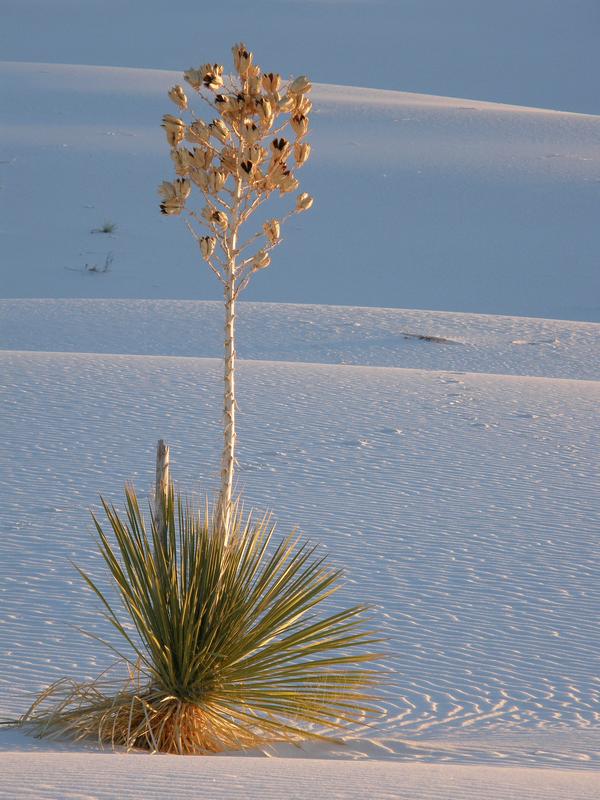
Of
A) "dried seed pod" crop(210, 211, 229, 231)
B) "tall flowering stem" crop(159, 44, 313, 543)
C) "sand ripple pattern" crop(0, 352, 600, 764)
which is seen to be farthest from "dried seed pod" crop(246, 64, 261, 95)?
"sand ripple pattern" crop(0, 352, 600, 764)

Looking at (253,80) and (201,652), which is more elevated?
(253,80)

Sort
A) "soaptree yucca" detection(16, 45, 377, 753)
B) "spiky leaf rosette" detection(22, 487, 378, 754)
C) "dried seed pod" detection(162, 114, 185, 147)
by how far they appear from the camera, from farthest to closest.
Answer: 1. "spiky leaf rosette" detection(22, 487, 378, 754)
2. "soaptree yucca" detection(16, 45, 377, 753)
3. "dried seed pod" detection(162, 114, 185, 147)

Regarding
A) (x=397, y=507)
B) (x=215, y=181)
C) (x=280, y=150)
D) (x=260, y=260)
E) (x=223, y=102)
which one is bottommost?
(x=397, y=507)

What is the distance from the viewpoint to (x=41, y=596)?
6.93 metres

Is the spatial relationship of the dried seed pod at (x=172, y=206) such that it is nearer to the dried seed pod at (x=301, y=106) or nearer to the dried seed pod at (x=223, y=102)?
the dried seed pod at (x=223, y=102)

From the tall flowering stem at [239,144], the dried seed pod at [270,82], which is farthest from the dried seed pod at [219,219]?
the dried seed pod at [270,82]

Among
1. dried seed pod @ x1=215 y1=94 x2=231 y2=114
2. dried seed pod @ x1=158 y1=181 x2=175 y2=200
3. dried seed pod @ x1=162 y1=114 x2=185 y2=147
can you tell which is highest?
dried seed pod @ x1=215 y1=94 x2=231 y2=114

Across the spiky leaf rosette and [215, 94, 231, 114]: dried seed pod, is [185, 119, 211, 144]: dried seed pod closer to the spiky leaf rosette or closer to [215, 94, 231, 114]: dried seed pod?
[215, 94, 231, 114]: dried seed pod

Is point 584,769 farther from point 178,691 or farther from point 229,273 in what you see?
point 229,273

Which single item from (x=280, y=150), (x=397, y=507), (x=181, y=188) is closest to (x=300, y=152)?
(x=280, y=150)

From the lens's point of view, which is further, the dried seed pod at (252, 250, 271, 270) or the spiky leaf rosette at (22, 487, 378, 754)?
the spiky leaf rosette at (22, 487, 378, 754)

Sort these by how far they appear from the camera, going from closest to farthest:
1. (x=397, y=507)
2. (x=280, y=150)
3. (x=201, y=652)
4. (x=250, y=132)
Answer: (x=250, y=132), (x=280, y=150), (x=201, y=652), (x=397, y=507)

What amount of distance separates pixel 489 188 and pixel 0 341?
585 inches

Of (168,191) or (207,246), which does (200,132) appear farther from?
(207,246)
